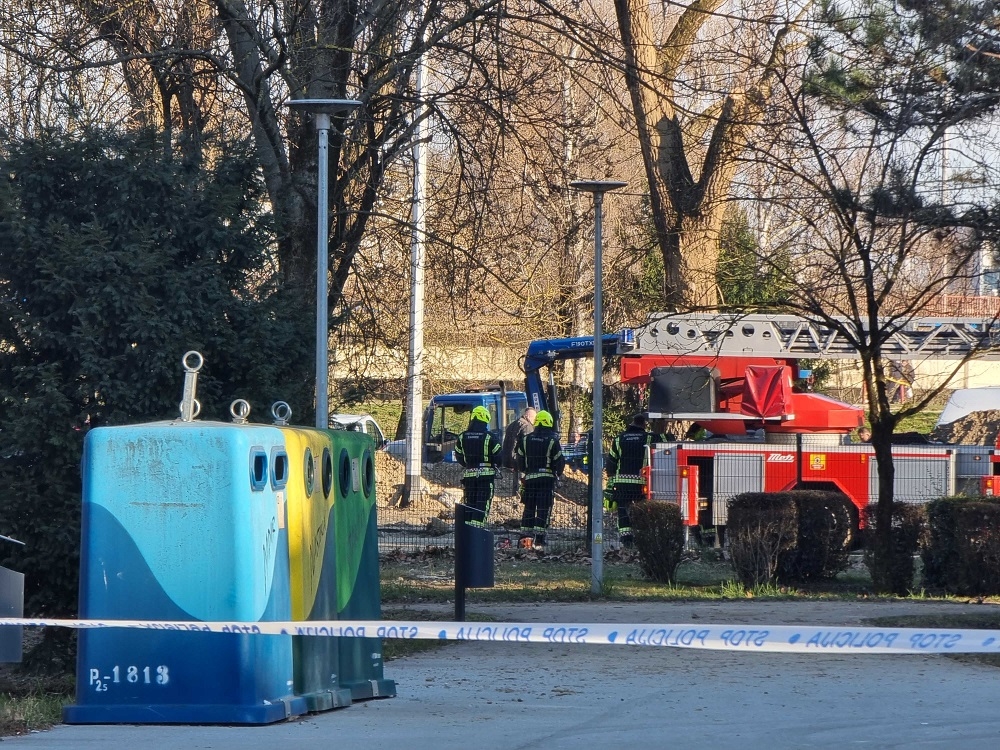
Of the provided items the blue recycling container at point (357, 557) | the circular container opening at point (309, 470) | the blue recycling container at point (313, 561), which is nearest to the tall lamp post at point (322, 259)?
the blue recycling container at point (357, 557)

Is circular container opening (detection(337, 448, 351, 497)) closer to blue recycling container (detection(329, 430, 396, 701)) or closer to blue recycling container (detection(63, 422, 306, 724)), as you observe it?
blue recycling container (detection(329, 430, 396, 701))

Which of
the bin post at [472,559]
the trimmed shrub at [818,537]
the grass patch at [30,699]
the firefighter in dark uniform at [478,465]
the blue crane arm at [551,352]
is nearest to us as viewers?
the grass patch at [30,699]

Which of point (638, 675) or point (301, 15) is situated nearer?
point (638, 675)

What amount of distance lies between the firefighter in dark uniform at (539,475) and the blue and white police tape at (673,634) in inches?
500

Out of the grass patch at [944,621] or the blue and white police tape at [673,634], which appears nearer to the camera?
the blue and white police tape at [673,634]

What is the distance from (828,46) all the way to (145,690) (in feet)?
26.8

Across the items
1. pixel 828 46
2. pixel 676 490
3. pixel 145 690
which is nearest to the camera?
pixel 145 690

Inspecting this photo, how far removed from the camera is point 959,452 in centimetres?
1880

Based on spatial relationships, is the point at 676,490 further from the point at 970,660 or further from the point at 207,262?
the point at 207,262

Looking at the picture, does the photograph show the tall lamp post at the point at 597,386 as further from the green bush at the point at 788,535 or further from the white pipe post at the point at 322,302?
the white pipe post at the point at 322,302

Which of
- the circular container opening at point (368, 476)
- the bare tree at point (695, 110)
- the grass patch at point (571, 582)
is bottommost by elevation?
the grass patch at point (571, 582)

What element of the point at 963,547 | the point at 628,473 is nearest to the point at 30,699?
the point at 963,547

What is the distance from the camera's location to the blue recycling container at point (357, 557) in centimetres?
751

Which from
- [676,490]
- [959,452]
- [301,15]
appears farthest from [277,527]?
[959,452]
